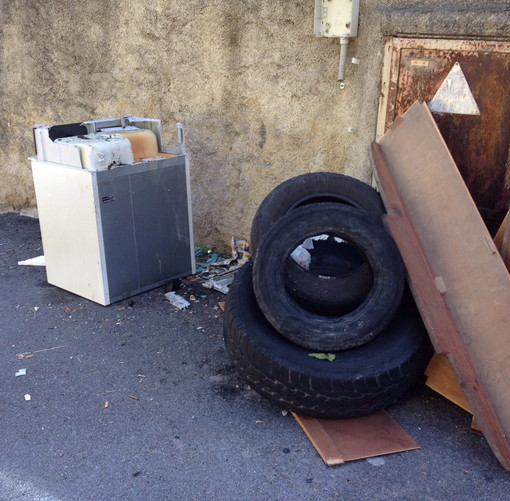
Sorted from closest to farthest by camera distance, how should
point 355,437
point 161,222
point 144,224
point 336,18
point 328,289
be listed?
point 355,437 → point 328,289 → point 336,18 → point 144,224 → point 161,222

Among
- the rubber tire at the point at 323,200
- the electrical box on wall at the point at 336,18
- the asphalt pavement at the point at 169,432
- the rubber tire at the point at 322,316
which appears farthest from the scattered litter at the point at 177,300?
the electrical box on wall at the point at 336,18

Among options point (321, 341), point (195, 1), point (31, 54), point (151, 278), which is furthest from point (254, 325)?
point (31, 54)

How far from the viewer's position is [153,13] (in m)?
5.15

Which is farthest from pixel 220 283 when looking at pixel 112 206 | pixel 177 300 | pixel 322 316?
pixel 322 316

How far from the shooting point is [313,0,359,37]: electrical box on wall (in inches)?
161

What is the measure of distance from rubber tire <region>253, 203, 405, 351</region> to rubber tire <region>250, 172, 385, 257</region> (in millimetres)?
428

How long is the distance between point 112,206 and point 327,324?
6.38ft

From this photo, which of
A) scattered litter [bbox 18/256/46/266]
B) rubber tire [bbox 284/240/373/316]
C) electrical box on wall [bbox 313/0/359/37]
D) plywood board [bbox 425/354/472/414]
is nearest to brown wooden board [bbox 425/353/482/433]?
plywood board [bbox 425/354/472/414]

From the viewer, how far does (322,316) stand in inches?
137

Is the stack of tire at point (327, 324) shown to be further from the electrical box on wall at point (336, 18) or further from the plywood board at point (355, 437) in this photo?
the electrical box on wall at point (336, 18)

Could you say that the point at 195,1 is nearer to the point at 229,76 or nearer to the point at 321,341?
the point at 229,76

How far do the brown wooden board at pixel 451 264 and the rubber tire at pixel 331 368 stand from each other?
0.64 ft

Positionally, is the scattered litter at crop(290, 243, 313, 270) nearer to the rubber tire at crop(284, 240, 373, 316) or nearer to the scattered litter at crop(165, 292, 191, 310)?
the rubber tire at crop(284, 240, 373, 316)

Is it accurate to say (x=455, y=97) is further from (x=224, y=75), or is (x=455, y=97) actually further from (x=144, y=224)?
(x=144, y=224)
